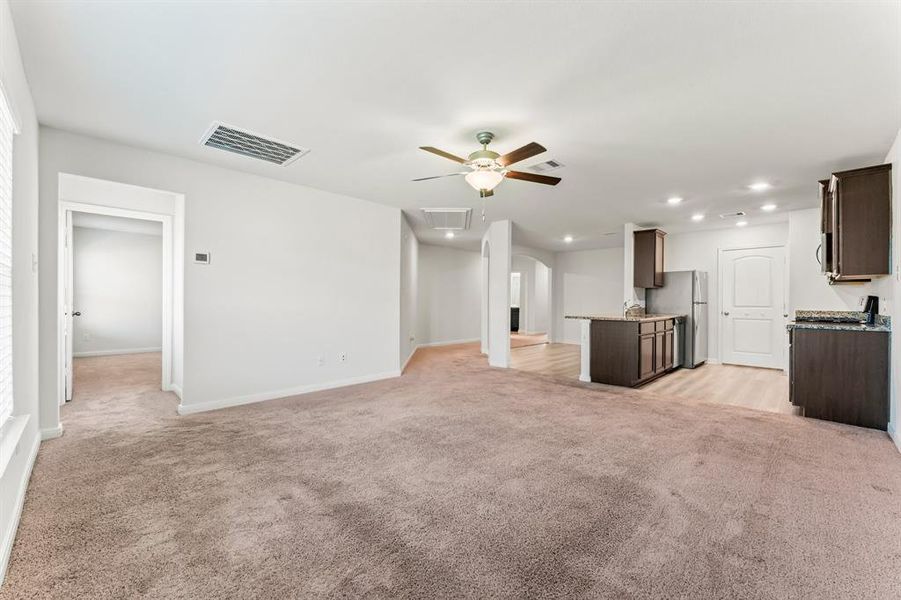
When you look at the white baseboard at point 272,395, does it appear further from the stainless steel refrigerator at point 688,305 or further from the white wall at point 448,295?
the stainless steel refrigerator at point 688,305

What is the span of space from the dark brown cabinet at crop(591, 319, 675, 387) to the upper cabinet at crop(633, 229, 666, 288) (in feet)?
3.54

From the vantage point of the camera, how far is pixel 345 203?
519cm

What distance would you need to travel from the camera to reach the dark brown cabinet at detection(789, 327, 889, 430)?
364cm

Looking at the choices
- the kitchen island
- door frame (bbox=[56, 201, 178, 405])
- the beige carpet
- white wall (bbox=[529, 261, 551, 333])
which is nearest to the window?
the beige carpet

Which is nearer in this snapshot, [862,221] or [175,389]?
[862,221]

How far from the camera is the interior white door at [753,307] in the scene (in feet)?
21.9

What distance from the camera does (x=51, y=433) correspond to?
129 inches

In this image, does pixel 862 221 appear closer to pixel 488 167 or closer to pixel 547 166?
pixel 547 166

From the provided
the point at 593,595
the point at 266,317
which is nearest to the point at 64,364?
the point at 266,317

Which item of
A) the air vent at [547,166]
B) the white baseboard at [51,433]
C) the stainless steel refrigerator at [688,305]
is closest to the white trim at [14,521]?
the white baseboard at [51,433]

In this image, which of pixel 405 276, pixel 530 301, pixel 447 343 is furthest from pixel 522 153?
pixel 530 301

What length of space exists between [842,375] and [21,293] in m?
6.47

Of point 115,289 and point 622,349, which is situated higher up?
point 115,289

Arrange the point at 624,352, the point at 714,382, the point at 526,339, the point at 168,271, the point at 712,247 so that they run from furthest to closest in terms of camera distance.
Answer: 1. the point at 526,339
2. the point at 712,247
3. the point at 714,382
4. the point at 624,352
5. the point at 168,271
